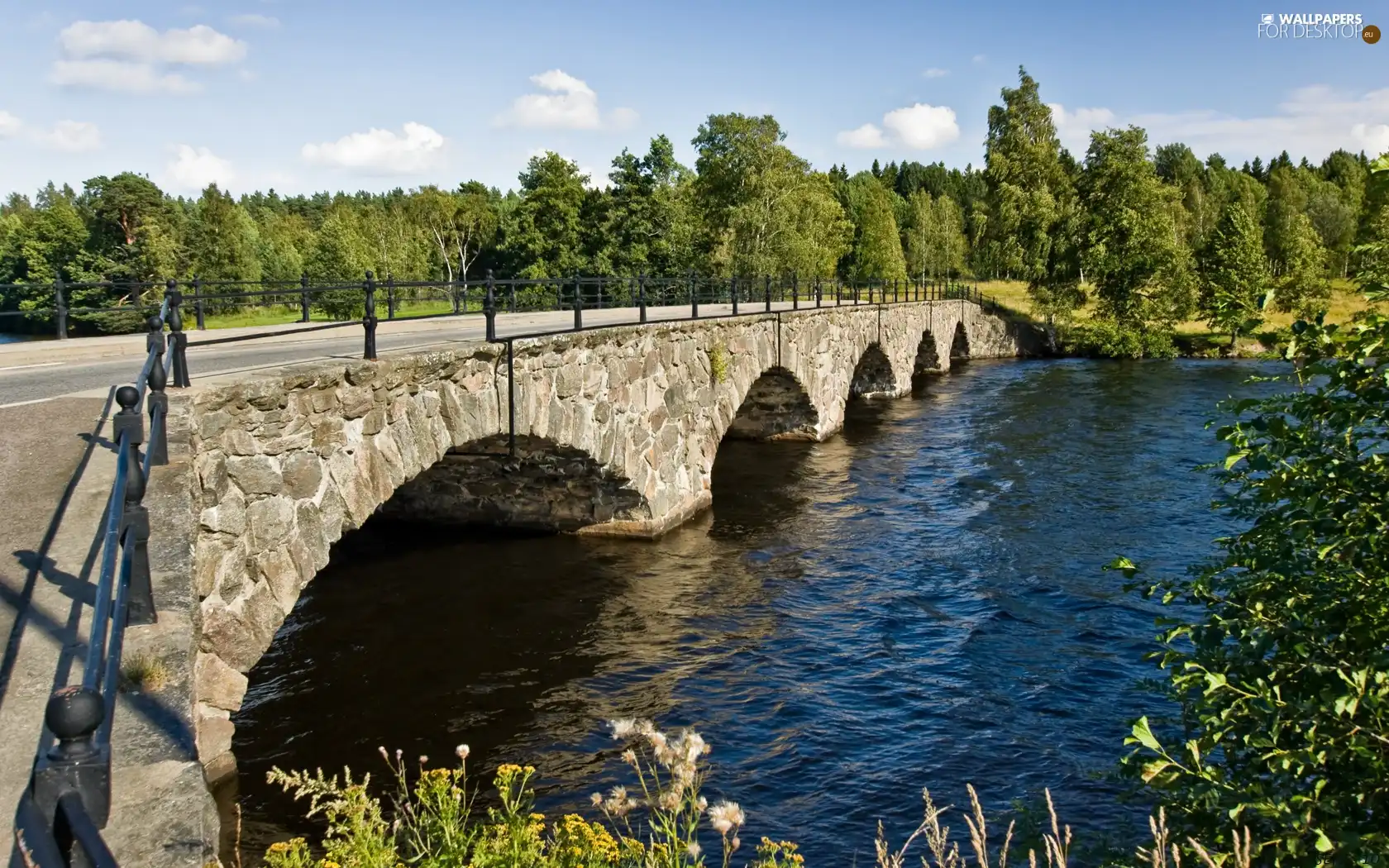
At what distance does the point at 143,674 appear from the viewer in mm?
4496

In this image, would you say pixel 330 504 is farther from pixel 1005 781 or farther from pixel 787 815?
pixel 1005 781

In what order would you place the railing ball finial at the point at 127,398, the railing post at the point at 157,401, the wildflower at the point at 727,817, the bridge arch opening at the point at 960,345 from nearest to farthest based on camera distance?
1. the wildflower at the point at 727,817
2. the railing ball finial at the point at 127,398
3. the railing post at the point at 157,401
4. the bridge arch opening at the point at 960,345

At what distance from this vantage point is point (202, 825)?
11.8 feet

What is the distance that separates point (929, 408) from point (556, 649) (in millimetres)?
23260

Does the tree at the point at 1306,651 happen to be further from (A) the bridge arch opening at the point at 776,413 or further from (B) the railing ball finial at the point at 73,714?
(A) the bridge arch opening at the point at 776,413

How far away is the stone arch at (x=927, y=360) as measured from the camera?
143 ft

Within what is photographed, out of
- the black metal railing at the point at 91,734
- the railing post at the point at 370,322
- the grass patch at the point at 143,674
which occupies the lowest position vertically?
the grass patch at the point at 143,674

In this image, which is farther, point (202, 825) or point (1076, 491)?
point (1076, 491)

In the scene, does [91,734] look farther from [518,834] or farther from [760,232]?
[760,232]

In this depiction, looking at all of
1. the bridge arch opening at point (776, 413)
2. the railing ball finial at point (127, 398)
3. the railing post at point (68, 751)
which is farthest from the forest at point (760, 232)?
the railing post at point (68, 751)

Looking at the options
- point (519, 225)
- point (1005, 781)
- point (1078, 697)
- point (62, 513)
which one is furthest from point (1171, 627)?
point (519, 225)

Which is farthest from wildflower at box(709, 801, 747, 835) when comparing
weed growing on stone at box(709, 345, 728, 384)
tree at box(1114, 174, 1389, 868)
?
weed growing on stone at box(709, 345, 728, 384)

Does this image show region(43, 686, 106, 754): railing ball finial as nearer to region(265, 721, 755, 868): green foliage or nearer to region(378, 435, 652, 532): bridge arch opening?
region(265, 721, 755, 868): green foliage

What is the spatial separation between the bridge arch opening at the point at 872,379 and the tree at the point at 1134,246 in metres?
21.6
